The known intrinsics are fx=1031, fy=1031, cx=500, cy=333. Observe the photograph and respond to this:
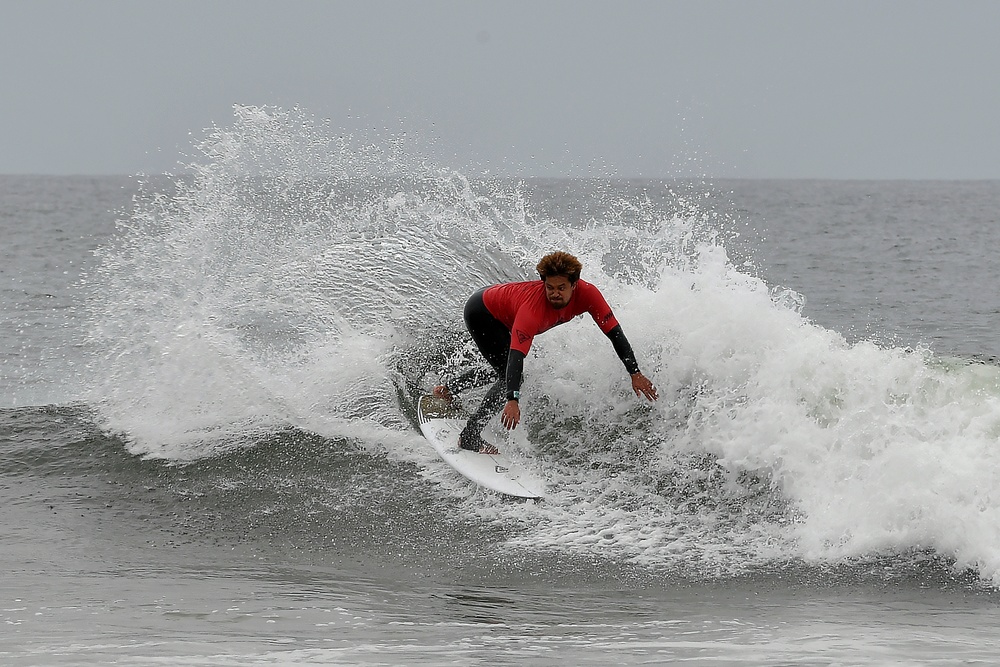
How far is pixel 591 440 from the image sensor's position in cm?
813

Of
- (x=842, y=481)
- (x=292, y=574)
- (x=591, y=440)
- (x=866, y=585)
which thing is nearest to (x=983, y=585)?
(x=866, y=585)

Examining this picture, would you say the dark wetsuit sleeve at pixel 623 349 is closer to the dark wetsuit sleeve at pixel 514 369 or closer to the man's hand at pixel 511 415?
the dark wetsuit sleeve at pixel 514 369

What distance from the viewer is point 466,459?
767 centimetres

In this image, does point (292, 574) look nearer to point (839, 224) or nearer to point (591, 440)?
point (591, 440)

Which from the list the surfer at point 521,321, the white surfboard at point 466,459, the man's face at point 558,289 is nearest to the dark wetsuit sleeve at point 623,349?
the surfer at point 521,321

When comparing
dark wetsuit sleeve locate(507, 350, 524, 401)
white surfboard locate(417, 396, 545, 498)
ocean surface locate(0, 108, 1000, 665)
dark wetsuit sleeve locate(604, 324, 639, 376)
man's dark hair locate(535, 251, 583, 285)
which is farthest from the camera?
dark wetsuit sleeve locate(604, 324, 639, 376)

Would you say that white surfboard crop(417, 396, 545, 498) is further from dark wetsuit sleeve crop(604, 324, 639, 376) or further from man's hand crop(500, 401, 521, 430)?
dark wetsuit sleeve crop(604, 324, 639, 376)

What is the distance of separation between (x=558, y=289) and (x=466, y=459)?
156 centimetres

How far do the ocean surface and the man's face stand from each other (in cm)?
139

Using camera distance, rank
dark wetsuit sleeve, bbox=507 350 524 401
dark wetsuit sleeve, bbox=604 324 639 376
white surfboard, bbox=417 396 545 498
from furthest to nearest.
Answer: dark wetsuit sleeve, bbox=604 324 639 376 < white surfboard, bbox=417 396 545 498 < dark wetsuit sleeve, bbox=507 350 524 401

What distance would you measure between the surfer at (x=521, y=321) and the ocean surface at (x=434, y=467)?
0.61m

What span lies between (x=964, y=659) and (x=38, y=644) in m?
4.19

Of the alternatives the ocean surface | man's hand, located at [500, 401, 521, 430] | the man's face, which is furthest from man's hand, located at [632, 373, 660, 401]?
man's hand, located at [500, 401, 521, 430]

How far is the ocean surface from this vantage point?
17.0 ft
